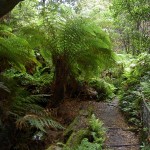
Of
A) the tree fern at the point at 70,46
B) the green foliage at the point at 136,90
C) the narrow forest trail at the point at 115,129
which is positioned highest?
the tree fern at the point at 70,46

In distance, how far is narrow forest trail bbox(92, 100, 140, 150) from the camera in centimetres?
453

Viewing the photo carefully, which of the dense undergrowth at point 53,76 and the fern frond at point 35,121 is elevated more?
the dense undergrowth at point 53,76

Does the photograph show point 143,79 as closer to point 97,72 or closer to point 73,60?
point 97,72

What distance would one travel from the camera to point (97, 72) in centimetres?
718

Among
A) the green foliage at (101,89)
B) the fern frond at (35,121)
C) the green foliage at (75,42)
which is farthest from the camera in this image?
the green foliage at (101,89)

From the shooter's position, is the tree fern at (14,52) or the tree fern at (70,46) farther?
the tree fern at (70,46)

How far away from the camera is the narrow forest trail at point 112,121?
15.0ft

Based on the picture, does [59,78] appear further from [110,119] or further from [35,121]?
[35,121]

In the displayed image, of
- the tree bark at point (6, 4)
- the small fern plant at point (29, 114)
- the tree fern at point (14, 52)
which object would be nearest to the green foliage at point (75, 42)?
the tree fern at point (14, 52)

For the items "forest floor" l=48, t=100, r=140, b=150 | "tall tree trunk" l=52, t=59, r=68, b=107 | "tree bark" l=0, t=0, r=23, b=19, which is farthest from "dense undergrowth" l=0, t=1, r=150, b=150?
→ "tree bark" l=0, t=0, r=23, b=19

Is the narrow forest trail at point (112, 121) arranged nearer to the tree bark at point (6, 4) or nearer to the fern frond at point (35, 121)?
the fern frond at point (35, 121)

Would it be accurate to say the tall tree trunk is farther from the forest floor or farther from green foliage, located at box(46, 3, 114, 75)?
the forest floor

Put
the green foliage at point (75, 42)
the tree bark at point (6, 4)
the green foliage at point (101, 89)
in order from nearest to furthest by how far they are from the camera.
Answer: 1. the tree bark at point (6, 4)
2. the green foliage at point (75, 42)
3. the green foliage at point (101, 89)

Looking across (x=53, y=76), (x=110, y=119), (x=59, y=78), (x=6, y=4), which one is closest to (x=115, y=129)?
(x=110, y=119)
